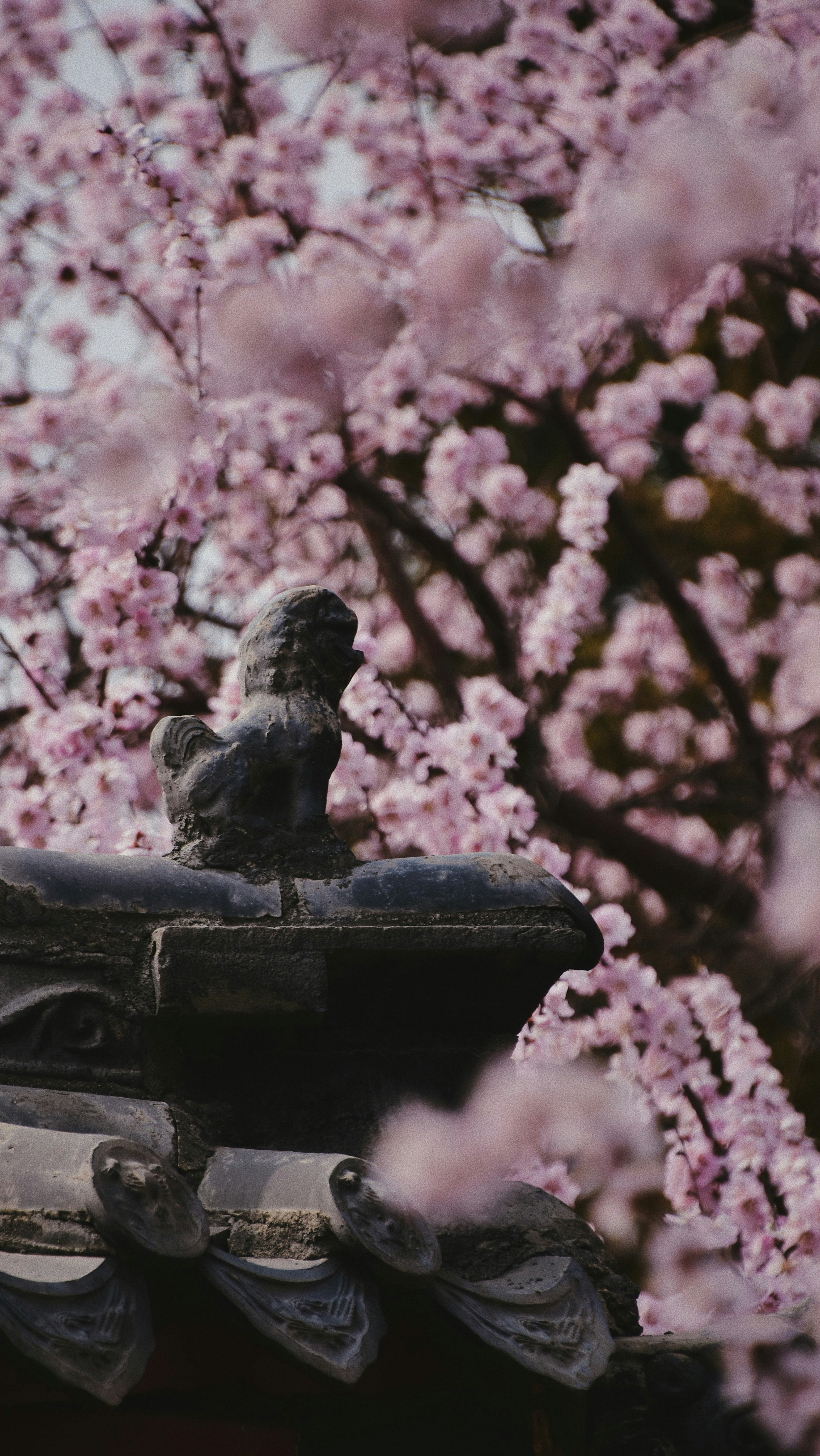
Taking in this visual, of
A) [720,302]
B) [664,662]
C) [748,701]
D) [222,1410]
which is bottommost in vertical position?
[664,662]

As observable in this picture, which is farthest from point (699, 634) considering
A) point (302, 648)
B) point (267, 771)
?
point (267, 771)

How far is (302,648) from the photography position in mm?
2248

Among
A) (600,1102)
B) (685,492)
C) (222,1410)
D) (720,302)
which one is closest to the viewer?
(222,1410)

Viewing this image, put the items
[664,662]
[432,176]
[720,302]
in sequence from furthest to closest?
[664,662], [720,302], [432,176]

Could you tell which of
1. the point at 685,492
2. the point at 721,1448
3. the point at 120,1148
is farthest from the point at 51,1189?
the point at 685,492

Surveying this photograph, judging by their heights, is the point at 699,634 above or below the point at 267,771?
below

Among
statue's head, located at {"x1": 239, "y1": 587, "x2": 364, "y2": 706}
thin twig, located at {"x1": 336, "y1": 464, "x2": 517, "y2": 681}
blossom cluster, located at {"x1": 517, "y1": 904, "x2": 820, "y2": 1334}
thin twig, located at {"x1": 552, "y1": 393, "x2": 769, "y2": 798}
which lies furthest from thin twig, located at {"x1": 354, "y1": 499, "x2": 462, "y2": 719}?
statue's head, located at {"x1": 239, "y1": 587, "x2": 364, "y2": 706}

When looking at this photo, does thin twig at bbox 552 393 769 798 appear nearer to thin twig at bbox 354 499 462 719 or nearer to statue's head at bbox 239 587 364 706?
thin twig at bbox 354 499 462 719

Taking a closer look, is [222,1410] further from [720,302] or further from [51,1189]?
[720,302]

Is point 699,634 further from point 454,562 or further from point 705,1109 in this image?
point 705,1109

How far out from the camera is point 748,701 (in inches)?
261

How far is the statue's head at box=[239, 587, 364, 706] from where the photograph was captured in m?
2.24

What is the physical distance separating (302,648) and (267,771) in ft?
0.79

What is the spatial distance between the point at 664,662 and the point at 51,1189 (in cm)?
809
